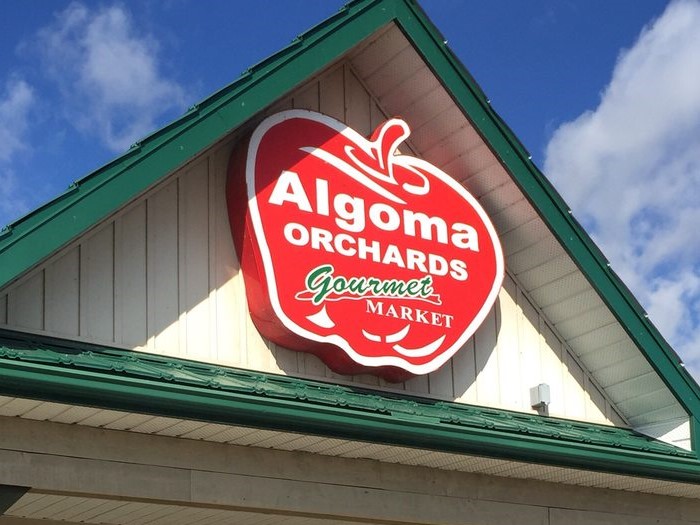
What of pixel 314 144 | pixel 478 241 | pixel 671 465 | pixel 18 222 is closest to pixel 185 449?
pixel 18 222

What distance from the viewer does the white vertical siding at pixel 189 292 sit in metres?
11.0

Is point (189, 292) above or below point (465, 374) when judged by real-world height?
above

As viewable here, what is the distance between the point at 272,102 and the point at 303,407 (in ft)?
9.73

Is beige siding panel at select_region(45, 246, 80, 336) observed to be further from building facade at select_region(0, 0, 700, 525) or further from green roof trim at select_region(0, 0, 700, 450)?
green roof trim at select_region(0, 0, 700, 450)

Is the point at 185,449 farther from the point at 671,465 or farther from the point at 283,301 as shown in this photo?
the point at 671,465

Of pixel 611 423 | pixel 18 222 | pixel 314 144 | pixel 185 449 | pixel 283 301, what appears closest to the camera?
pixel 18 222

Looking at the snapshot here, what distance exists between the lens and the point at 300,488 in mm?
11484

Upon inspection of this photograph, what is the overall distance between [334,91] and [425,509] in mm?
4421

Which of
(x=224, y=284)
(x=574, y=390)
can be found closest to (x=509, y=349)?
(x=574, y=390)

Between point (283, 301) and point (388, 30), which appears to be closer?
point (283, 301)

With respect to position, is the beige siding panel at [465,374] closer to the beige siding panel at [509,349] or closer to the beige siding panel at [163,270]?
the beige siding panel at [509,349]

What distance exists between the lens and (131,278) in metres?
11.4

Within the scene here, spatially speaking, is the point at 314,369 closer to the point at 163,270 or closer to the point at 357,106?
the point at 163,270

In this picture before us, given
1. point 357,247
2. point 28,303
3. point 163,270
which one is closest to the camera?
point 28,303
